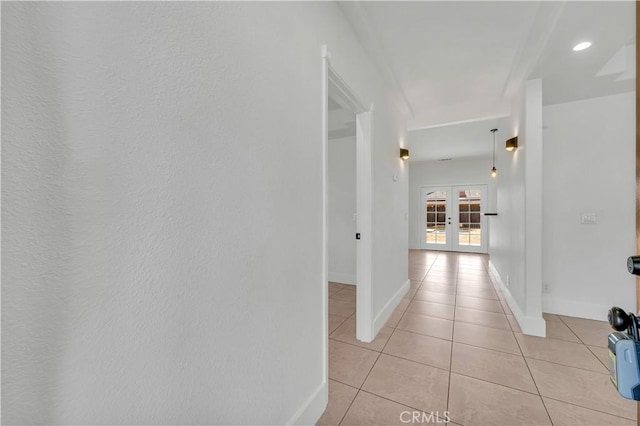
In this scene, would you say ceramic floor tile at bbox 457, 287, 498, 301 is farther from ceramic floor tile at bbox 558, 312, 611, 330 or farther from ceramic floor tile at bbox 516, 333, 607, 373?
ceramic floor tile at bbox 516, 333, 607, 373


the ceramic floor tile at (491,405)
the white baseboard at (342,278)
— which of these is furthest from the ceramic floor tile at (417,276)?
the ceramic floor tile at (491,405)

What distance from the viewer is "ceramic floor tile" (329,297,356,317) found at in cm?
300

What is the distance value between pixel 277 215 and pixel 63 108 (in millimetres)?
756

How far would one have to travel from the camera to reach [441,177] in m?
7.81

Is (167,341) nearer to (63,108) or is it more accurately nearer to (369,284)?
(63,108)

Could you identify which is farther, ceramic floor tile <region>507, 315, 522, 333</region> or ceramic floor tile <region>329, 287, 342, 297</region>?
ceramic floor tile <region>329, 287, 342, 297</region>

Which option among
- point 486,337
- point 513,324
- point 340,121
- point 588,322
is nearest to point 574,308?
point 588,322

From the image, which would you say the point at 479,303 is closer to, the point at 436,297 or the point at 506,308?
the point at 506,308

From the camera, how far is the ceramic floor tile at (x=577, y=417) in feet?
4.72

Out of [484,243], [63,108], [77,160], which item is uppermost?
[63,108]

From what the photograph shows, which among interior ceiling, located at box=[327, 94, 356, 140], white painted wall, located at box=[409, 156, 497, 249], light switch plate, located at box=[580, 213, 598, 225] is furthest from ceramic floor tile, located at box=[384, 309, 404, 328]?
white painted wall, located at box=[409, 156, 497, 249]

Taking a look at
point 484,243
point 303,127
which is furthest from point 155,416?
point 484,243

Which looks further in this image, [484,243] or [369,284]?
[484,243]

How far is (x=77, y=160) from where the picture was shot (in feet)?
1.80
